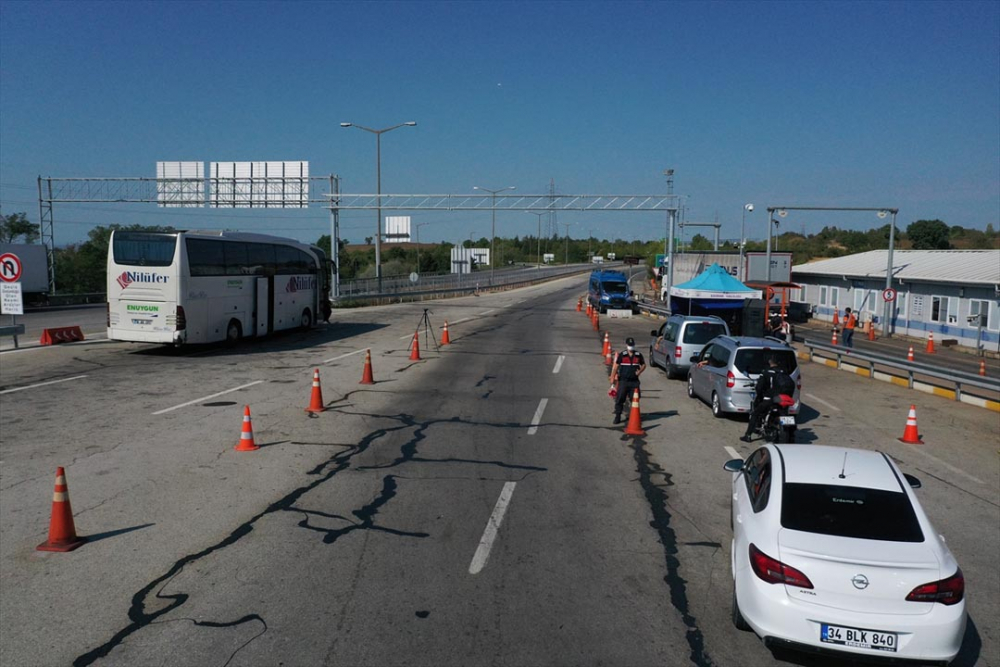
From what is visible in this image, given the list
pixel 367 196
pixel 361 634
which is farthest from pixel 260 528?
pixel 367 196

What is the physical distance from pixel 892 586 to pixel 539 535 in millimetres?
3816

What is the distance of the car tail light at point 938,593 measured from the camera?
553cm

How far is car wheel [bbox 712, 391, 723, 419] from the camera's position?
51.8 feet

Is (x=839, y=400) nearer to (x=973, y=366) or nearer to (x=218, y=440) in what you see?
(x=218, y=440)

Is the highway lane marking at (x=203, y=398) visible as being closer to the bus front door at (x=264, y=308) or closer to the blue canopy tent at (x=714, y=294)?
the bus front door at (x=264, y=308)

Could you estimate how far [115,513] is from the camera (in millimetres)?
9211

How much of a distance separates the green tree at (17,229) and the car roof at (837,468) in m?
81.8

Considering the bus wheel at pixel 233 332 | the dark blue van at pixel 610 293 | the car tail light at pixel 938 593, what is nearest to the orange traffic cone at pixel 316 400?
the bus wheel at pixel 233 332

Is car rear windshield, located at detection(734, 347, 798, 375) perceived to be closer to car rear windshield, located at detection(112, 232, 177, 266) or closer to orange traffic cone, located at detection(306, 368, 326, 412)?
orange traffic cone, located at detection(306, 368, 326, 412)

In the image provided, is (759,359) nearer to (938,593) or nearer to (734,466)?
(734,466)

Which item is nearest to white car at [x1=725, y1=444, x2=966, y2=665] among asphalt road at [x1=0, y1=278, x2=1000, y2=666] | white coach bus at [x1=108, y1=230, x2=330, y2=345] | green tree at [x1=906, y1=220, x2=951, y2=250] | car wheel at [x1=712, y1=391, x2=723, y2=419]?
asphalt road at [x1=0, y1=278, x2=1000, y2=666]

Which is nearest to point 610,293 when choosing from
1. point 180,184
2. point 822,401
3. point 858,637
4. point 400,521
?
point 180,184

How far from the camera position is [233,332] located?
26.7 m

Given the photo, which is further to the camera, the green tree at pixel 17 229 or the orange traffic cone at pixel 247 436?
the green tree at pixel 17 229
